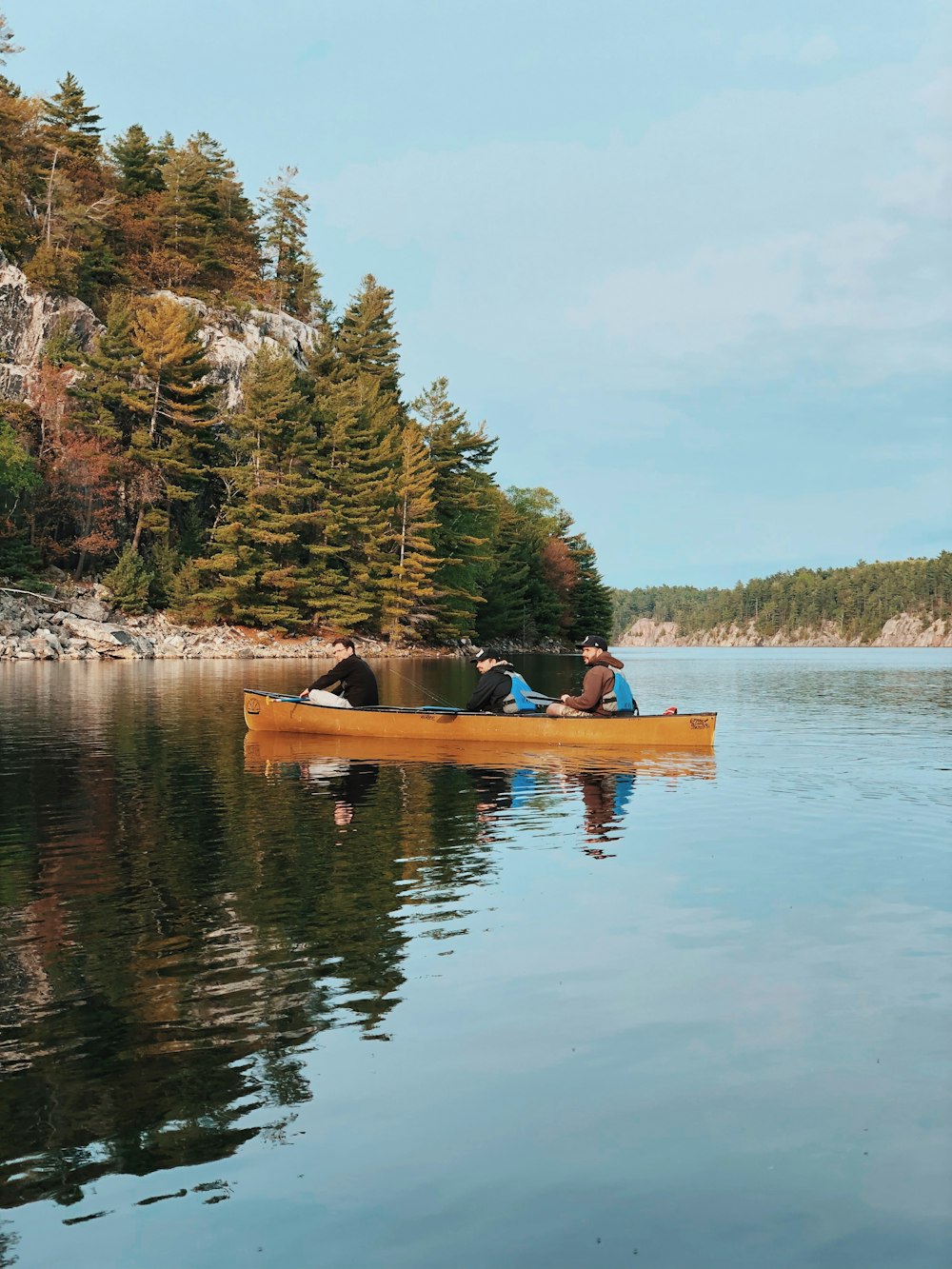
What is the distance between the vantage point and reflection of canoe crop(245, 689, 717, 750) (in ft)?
60.6

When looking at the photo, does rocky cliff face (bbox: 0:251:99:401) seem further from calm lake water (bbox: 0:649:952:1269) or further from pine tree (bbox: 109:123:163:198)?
calm lake water (bbox: 0:649:952:1269)

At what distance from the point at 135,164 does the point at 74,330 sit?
2280 cm

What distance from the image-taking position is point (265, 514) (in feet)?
193

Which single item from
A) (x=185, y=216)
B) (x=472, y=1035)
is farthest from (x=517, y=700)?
(x=185, y=216)

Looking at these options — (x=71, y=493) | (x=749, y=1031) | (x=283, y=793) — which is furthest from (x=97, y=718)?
(x=71, y=493)

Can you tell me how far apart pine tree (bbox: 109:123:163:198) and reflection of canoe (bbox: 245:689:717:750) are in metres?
68.0

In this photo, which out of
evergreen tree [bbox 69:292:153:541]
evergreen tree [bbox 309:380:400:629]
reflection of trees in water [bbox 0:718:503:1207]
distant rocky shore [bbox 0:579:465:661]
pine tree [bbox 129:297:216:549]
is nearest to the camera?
reflection of trees in water [bbox 0:718:503:1207]

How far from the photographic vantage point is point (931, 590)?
195875mm

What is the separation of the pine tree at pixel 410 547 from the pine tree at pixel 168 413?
36.8ft

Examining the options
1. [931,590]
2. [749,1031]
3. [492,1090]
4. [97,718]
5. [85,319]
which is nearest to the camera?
[492,1090]

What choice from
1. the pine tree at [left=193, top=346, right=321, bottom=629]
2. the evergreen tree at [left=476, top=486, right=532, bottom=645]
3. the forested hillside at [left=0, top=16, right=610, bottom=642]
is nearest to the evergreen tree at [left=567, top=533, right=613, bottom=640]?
the evergreen tree at [left=476, top=486, right=532, bottom=645]

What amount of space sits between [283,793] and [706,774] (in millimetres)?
6407

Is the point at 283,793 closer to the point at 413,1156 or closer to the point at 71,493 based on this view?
the point at 413,1156

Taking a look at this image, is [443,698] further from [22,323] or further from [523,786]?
[22,323]
